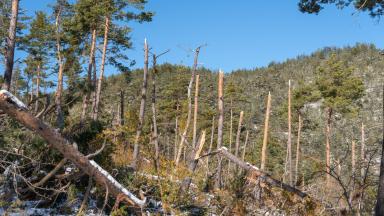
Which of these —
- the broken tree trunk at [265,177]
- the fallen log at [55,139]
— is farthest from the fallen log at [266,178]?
the fallen log at [55,139]

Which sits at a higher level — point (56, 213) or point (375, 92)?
point (375, 92)

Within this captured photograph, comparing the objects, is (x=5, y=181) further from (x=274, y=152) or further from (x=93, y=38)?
(x=274, y=152)

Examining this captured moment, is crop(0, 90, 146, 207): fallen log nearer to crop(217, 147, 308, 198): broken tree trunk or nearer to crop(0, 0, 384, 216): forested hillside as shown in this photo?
crop(0, 0, 384, 216): forested hillside

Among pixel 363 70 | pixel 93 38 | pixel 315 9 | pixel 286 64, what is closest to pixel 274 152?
pixel 93 38

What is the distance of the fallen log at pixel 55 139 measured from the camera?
190 inches

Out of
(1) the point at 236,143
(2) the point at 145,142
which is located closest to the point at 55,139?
(2) the point at 145,142

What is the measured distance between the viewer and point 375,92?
230 ft

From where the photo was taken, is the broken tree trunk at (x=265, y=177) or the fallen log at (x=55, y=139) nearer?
the fallen log at (x=55, y=139)

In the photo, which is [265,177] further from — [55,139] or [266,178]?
[55,139]

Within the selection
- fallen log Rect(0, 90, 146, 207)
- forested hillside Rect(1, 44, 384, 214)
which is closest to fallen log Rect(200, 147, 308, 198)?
forested hillside Rect(1, 44, 384, 214)

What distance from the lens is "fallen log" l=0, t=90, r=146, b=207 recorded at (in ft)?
15.8

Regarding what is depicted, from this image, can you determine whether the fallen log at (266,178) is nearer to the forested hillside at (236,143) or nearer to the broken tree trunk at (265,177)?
the broken tree trunk at (265,177)

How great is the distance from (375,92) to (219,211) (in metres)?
69.3

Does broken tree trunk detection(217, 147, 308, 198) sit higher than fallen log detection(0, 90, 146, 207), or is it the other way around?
fallen log detection(0, 90, 146, 207)
